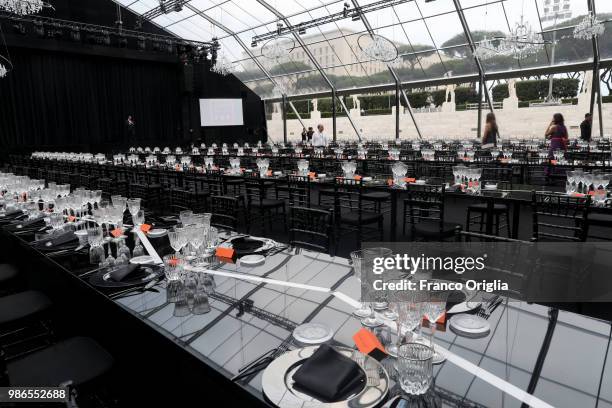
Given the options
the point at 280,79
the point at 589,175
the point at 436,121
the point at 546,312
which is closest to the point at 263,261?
the point at 546,312

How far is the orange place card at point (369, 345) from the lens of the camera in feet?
4.44

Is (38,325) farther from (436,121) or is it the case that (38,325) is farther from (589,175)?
(436,121)

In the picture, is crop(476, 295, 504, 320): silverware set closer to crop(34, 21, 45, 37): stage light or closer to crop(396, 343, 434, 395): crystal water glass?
crop(396, 343, 434, 395): crystal water glass

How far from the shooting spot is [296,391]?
1.18m

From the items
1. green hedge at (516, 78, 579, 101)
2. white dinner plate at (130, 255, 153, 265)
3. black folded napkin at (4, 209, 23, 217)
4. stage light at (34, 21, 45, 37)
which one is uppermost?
stage light at (34, 21, 45, 37)

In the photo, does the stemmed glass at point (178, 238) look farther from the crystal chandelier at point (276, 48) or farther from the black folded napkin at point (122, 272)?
the crystal chandelier at point (276, 48)

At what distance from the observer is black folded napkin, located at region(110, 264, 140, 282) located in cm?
209

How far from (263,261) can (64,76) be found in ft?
53.7

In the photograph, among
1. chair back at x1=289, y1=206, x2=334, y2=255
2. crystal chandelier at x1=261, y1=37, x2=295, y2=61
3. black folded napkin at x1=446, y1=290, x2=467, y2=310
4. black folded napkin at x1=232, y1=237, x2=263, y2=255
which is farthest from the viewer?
crystal chandelier at x1=261, y1=37, x2=295, y2=61

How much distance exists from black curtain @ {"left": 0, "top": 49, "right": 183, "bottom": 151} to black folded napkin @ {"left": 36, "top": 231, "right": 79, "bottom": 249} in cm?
1426

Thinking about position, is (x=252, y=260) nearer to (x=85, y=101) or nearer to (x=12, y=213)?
(x=12, y=213)

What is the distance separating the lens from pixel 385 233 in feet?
19.0

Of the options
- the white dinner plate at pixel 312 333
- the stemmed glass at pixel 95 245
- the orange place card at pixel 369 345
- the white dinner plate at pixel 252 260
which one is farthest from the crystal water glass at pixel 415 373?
the stemmed glass at pixel 95 245

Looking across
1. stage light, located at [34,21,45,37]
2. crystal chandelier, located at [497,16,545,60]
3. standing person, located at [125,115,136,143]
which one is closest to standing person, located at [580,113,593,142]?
crystal chandelier, located at [497,16,545,60]
